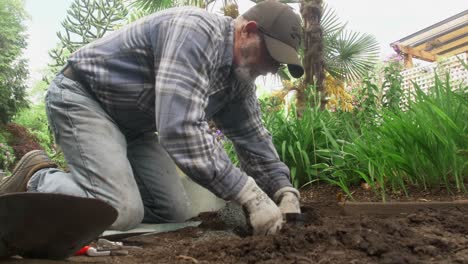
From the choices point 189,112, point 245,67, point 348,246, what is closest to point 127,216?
point 189,112

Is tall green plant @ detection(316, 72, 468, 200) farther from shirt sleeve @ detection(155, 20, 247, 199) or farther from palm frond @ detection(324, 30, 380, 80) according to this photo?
palm frond @ detection(324, 30, 380, 80)

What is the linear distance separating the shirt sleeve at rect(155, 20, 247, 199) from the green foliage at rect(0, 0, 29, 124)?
1429 cm

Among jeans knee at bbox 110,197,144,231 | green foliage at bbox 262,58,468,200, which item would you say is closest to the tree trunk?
green foliage at bbox 262,58,468,200

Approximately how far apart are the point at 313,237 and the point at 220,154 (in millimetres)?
646

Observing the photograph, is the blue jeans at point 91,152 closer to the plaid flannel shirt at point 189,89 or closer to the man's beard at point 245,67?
the plaid flannel shirt at point 189,89

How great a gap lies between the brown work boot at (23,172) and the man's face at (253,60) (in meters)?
1.28

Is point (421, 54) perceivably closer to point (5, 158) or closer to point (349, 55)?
point (349, 55)

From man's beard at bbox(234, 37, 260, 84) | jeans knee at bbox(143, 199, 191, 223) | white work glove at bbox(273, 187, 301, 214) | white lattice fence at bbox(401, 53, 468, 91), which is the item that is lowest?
jeans knee at bbox(143, 199, 191, 223)

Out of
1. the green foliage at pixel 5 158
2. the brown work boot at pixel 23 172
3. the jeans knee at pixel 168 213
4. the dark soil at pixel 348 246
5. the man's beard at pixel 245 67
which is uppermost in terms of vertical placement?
the man's beard at pixel 245 67

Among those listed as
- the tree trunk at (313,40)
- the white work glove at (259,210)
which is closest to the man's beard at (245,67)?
the white work glove at (259,210)

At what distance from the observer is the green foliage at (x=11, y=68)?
48.2ft

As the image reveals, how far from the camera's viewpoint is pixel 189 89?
186 cm

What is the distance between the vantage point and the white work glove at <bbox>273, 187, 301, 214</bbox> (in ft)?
7.78

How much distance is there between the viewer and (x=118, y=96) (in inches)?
92.4
